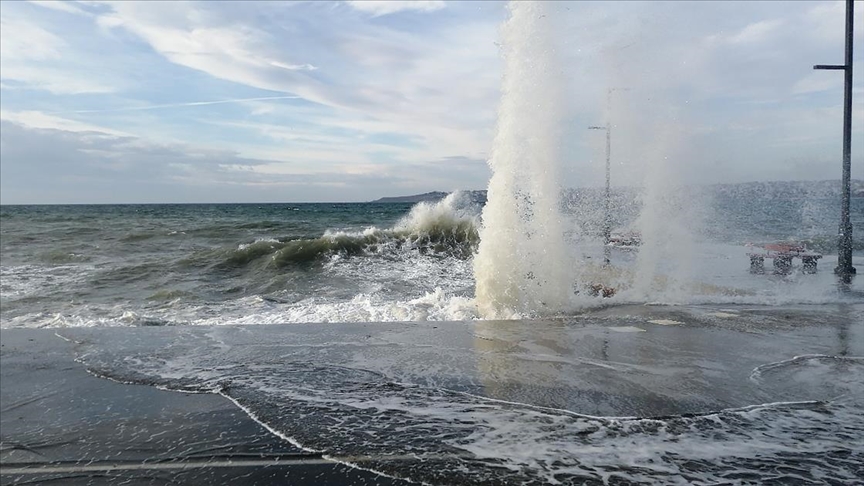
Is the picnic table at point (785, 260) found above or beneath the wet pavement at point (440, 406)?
above

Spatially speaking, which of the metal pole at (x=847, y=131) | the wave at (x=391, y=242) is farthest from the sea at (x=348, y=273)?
the metal pole at (x=847, y=131)

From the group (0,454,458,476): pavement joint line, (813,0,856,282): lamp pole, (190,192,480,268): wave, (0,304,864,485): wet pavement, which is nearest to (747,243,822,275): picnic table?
(813,0,856,282): lamp pole

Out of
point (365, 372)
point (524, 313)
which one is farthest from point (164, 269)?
point (365, 372)

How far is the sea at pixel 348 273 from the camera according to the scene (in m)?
9.81

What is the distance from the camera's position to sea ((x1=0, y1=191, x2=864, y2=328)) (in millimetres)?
9812

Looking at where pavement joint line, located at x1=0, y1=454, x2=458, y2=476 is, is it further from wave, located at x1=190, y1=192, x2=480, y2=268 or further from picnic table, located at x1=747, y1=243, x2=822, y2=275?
wave, located at x1=190, y1=192, x2=480, y2=268

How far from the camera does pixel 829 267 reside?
14.0m

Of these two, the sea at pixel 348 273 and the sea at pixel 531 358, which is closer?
the sea at pixel 531 358

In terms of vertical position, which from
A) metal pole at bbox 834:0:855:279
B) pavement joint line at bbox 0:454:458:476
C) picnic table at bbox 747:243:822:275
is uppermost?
metal pole at bbox 834:0:855:279

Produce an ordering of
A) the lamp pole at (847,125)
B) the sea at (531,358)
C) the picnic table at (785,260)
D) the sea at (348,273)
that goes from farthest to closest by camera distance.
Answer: the picnic table at (785,260), the lamp pole at (847,125), the sea at (348,273), the sea at (531,358)

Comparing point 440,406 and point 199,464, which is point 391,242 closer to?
point 440,406

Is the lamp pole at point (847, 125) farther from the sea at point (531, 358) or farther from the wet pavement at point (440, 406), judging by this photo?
the wet pavement at point (440, 406)

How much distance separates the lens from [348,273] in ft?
51.2

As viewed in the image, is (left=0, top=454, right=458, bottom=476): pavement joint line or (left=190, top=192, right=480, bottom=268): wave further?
(left=190, top=192, right=480, bottom=268): wave
